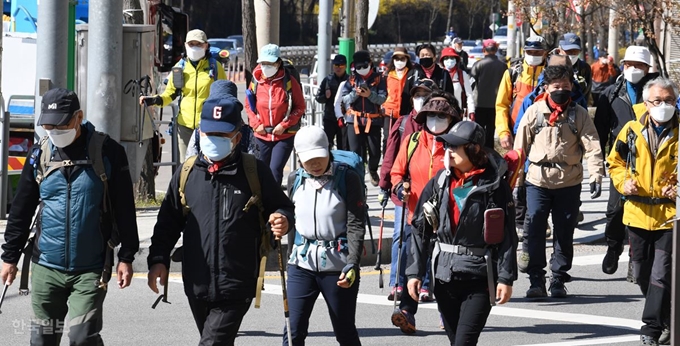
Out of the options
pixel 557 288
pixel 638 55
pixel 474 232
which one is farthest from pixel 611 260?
pixel 474 232

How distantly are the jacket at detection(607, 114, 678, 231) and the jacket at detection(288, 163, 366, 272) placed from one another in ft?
7.08

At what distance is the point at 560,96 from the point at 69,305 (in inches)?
174

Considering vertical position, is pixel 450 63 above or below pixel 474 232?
above

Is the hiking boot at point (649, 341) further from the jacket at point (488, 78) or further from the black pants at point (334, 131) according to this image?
the jacket at point (488, 78)

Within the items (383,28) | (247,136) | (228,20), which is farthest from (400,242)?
(383,28)

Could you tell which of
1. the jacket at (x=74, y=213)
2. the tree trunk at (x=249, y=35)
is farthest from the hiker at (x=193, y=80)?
the tree trunk at (x=249, y=35)

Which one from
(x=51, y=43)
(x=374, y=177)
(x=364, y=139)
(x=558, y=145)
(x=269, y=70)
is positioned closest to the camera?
(x=558, y=145)

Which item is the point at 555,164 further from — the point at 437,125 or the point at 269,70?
the point at 269,70

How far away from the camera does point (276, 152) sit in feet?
40.2

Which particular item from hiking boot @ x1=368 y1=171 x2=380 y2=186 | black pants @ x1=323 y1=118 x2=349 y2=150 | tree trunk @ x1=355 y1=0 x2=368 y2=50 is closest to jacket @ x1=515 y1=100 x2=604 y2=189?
black pants @ x1=323 y1=118 x2=349 y2=150

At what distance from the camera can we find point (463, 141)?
6375mm

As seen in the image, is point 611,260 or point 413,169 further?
point 611,260

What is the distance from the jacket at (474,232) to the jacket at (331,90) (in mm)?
9058

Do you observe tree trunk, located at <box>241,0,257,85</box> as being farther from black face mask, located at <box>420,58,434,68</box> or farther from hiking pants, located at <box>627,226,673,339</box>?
hiking pants, located at <box>627,226,673,339</box>
